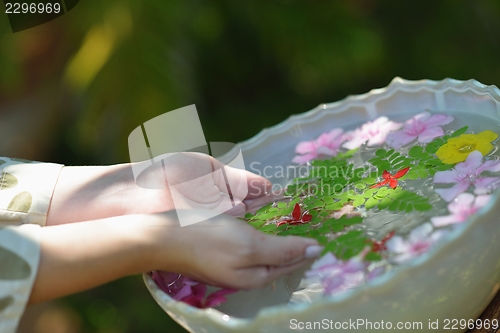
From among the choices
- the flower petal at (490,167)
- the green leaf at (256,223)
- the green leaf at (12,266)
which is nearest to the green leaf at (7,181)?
the green leaf at (12,266)

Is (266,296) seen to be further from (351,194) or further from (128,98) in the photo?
(128,98)

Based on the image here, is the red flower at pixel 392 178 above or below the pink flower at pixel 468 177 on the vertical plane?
below

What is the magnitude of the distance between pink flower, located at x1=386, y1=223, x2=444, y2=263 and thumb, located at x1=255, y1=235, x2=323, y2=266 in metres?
0.06

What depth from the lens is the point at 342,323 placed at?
1.17 ft

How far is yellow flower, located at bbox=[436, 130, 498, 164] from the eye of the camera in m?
0.50

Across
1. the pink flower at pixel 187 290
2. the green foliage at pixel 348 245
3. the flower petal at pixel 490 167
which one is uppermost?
the flower petal at pixel 490 167

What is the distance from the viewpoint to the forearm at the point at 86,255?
1.43 feet

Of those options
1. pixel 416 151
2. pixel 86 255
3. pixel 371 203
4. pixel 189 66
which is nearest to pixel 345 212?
pixel 371 203

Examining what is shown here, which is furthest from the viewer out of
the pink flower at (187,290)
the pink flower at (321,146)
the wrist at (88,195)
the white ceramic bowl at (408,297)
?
the pink flower at (321,146)

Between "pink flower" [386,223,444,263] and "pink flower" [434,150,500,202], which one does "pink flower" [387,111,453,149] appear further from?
"pink flower" [386,223,444,263]

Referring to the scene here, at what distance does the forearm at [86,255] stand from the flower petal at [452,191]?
0.84 feet

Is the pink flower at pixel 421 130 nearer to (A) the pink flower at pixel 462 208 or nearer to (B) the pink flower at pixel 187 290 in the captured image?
(A) the pink flower at pixel 462 208

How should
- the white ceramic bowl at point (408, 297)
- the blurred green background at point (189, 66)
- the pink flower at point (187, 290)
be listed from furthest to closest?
the blurred green background at point (189, 66) < the pink flower at point (187, 290) < the white ceramic bowl at point (408, 297)

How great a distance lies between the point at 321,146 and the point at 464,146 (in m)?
0.19
